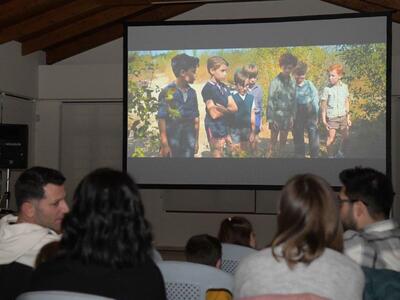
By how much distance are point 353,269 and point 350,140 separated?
527 centimetres

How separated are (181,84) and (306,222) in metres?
5.62

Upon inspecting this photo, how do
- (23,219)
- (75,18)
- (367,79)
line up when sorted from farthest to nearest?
(75,18) → (367,79) → (23,219)

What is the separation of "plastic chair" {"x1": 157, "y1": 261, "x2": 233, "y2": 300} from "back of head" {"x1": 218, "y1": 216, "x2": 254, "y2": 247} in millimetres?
1286

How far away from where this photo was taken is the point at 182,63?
23.6ft

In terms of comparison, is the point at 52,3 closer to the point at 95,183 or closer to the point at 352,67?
the point at 352,67

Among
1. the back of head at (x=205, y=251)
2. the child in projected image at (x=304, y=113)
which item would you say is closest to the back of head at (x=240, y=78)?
the child in projected image at (x=304, y=113)

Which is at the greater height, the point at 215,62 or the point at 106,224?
the point at 215,62

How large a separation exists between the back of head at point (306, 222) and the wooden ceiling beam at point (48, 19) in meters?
6.76

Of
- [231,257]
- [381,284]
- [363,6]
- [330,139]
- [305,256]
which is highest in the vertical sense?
[363,6]

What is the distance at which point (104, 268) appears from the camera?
1585 millimetres

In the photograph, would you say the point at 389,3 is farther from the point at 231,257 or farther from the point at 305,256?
the point at 305,256

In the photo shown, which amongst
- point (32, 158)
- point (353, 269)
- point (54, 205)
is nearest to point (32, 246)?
point (54, 205)

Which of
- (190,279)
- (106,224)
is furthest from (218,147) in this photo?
(106,224)

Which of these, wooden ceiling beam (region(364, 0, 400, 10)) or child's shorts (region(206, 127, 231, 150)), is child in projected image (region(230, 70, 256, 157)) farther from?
wooden ceiling beam (region(364, 0, 400, 10))
